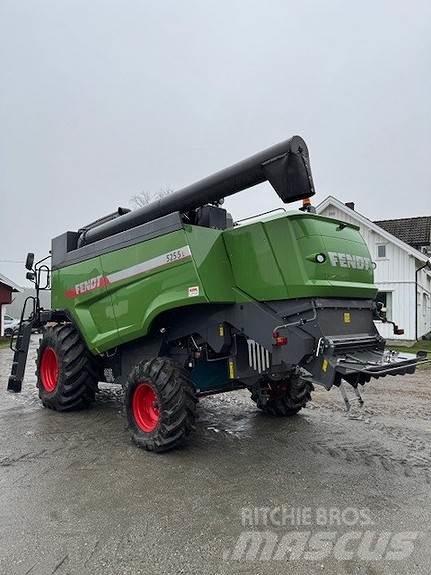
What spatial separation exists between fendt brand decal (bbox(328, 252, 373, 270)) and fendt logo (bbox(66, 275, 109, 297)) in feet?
9.26

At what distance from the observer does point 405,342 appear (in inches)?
755

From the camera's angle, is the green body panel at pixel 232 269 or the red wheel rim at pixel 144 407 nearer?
the green body panel at pixel 232 269

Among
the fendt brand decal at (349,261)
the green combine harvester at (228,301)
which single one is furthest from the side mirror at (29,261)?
the fendt brand decal at (349,261)

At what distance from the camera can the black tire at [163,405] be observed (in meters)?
4.87

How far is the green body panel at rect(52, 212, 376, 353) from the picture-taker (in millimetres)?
4535

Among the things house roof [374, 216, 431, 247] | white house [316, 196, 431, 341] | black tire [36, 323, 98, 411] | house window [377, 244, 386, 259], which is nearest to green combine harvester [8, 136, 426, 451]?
black tire [36, 323, 98, 411]

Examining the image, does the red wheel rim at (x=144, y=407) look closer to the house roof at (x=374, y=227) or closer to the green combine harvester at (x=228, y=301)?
the green combine harvester at (x=228, y=301)

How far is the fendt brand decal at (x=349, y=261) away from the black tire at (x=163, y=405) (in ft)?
6.43

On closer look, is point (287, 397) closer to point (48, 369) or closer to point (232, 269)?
point (232, 269)

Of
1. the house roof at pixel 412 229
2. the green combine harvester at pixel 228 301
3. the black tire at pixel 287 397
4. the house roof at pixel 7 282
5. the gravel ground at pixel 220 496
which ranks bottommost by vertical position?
the gravel ground at pixel 220 496

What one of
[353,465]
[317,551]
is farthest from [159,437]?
[317,551]

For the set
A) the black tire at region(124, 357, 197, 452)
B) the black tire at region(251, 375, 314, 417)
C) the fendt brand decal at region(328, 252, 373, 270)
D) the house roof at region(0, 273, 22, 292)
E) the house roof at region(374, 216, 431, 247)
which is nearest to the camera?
the fendt brand decal at region(328, 252, 373, 270)

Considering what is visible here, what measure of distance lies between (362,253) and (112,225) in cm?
319

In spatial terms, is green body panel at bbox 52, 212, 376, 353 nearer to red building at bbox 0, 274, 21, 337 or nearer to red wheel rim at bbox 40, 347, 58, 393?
red wheel rim at bbox 40, 347, 58, 393
